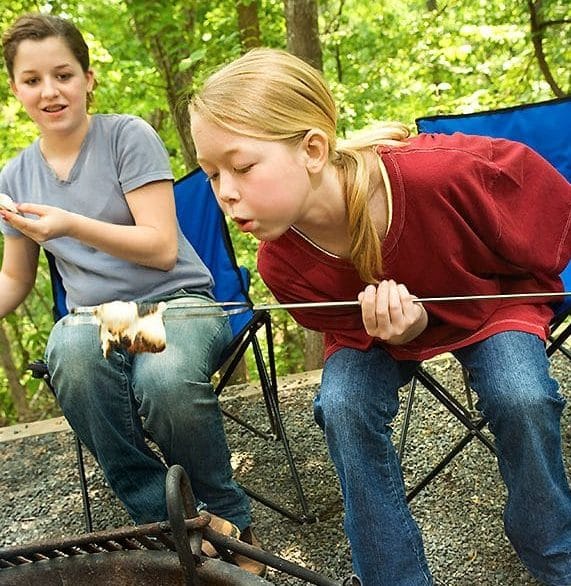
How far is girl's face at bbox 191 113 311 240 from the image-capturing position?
4.11 feet

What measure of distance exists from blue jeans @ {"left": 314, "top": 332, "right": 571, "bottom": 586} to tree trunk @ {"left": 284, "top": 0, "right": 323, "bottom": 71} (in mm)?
2482

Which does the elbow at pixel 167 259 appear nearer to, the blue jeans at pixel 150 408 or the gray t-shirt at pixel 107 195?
the gray t-shirt at pixel 107 195

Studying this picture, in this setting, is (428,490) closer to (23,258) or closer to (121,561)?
(121,561)

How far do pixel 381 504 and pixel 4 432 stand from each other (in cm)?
217

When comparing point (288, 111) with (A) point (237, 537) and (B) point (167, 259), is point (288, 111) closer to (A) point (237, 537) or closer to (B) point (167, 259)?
(B) point (167, 259)

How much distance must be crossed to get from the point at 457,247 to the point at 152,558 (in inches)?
31.4

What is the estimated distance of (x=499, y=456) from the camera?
143 cm

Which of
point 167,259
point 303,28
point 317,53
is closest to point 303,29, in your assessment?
point 303,28

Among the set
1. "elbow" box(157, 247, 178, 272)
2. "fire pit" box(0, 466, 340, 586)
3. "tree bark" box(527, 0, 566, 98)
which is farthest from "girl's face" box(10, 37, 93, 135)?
"tree bark" box(527, 0, 566, 98)

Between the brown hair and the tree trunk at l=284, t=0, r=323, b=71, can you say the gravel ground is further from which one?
the tree trunk at l=284, t=0, r=323, b=71

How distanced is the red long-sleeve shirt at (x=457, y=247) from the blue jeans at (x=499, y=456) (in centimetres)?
9

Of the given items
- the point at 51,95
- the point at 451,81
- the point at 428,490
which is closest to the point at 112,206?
the point at 51,95

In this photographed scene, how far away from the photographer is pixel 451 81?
6.40m

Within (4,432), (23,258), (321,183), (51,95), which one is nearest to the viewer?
(321,183)
